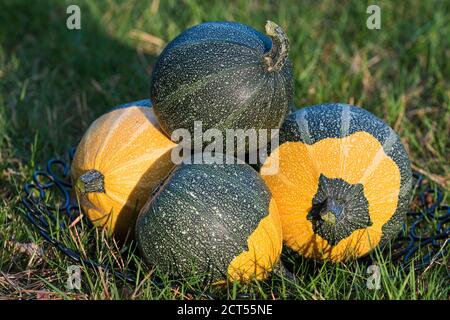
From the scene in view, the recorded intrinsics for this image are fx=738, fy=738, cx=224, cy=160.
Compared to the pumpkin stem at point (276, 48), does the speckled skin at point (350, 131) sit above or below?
below

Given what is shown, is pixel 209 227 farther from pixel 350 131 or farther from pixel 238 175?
pixel 350 131

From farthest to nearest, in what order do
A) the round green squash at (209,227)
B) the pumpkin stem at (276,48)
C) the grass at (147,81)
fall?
the grass at (147,81) → the pumpkin stem at (276,48) → the round green squash at (209,227)

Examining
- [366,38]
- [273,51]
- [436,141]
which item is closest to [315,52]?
[366,38]

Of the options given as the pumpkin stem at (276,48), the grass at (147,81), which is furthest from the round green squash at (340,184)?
the pumpkin stem at (276,48)

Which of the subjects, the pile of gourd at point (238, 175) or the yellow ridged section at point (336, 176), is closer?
the pile of gourd at point (238, 175)

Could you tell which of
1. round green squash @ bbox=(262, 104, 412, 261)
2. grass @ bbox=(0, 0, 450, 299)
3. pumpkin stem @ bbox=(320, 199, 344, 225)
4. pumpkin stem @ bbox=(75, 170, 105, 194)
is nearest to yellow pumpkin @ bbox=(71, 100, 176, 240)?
pumpkin stem @ bbox=(75, 170, 105, 194)

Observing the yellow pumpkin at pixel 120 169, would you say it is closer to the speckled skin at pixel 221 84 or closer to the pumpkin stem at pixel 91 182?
the pumpkin stem at pixel 91 182

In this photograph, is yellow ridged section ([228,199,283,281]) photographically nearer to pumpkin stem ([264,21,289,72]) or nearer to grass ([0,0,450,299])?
grass ([0,0,450,299])

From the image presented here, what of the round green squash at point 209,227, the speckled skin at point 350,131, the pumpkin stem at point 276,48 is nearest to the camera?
the round green squash at point 209,227

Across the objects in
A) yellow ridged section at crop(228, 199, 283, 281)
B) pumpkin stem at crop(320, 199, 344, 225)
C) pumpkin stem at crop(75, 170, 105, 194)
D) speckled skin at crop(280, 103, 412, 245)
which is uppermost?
speckled skin at crop(280, 103, 412, 245)
